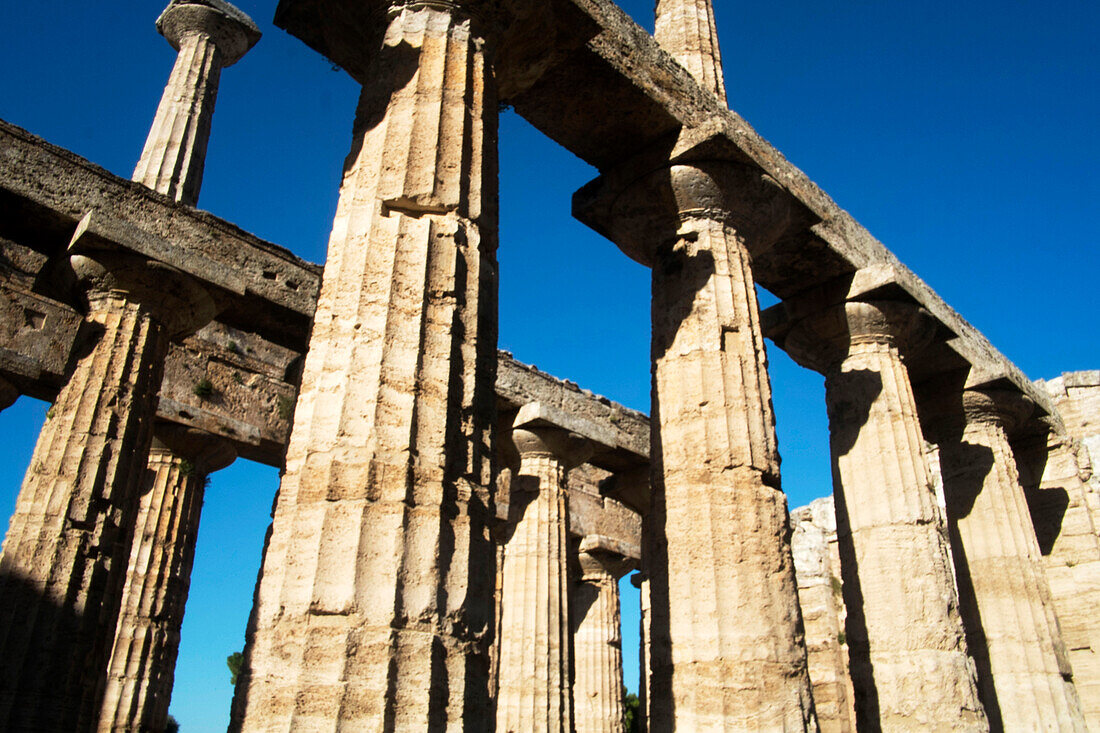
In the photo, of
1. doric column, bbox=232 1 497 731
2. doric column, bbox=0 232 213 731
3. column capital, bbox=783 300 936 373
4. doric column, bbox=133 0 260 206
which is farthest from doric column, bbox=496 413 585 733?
doric column, bbox=133 0 260 206

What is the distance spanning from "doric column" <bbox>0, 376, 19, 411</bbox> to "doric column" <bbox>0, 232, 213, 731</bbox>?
90.1 inches

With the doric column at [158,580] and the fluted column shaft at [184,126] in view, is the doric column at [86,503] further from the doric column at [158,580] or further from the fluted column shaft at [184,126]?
the fluted column shaft at [184,126]

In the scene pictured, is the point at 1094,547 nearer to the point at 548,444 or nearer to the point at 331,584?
the point at 548,444

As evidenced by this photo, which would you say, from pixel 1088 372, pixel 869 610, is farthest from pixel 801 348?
pixel 1088 372

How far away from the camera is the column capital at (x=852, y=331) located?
389 inches

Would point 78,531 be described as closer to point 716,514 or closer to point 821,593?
point 716,514

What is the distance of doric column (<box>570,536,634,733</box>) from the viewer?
598 inches

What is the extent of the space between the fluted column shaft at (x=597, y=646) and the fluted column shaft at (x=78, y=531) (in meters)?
8.25

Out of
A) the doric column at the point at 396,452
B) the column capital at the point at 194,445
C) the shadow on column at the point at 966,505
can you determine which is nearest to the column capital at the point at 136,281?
the column capital at the point at 194,445

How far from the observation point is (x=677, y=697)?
20.3 ft

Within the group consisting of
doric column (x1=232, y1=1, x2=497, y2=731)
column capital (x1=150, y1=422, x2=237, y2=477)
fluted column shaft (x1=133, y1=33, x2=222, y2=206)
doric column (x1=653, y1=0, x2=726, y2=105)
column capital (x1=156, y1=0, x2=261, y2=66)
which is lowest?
doric column (x1=232, y1=1, x2=497, y2=731)

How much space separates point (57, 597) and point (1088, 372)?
14078 millimetres

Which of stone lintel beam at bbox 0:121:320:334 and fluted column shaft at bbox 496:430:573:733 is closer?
stone lintel beam at bbox 0:121:320:334

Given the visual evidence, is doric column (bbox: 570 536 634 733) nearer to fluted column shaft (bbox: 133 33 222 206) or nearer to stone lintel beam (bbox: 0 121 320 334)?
stone lintel beam (bbox: 0 121 320 334)
